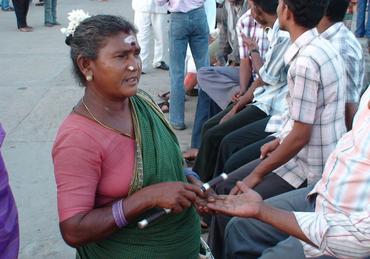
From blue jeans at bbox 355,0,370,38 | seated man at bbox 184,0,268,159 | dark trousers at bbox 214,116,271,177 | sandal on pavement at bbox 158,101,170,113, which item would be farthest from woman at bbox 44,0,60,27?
dark trousers at bbox 214,116,271,177

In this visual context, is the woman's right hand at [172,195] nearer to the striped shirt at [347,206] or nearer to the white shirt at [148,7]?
the striped shirt at [347,206]

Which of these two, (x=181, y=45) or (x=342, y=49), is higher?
(x=342, y=49)

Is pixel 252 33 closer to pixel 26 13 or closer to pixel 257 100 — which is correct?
pixel 257 100

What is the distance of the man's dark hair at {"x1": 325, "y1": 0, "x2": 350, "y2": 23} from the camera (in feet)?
10.7

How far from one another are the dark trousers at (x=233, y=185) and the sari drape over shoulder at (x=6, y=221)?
3.69 ft

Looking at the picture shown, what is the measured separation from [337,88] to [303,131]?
267 millimetres

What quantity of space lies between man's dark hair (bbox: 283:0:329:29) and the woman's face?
1.02 m

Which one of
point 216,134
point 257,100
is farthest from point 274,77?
point 216,134

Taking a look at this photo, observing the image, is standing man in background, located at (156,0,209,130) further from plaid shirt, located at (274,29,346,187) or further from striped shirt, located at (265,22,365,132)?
plaid shirt, located at (274,29,346,187)

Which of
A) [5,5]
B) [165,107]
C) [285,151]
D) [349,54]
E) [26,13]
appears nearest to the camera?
[285,151]

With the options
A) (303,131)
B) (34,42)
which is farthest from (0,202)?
(34,42)

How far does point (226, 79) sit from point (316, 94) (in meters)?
1.94

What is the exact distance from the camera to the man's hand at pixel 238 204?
1964 millimetres

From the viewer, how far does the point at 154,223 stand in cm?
200
